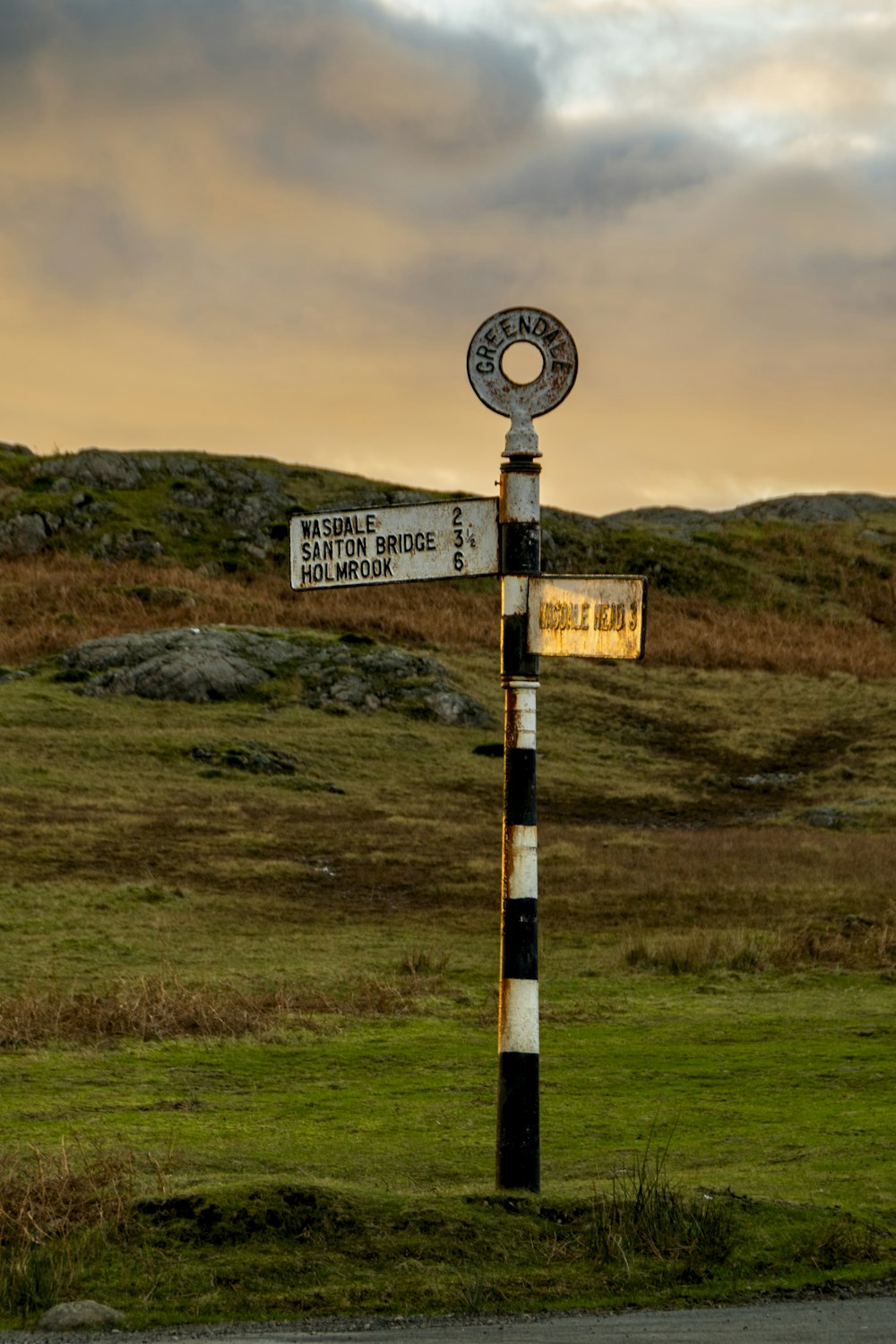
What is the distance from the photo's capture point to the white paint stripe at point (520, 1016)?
9.52 m

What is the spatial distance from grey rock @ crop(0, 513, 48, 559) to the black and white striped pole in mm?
88716

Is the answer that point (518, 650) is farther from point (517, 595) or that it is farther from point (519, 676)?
point (517, 595)

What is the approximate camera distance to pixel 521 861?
952cm

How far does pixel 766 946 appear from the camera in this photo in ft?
86.3

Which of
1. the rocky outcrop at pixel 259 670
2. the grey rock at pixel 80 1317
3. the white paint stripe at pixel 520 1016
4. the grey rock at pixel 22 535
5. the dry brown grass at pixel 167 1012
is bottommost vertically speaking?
the dry brown grass at pixel 167 1012

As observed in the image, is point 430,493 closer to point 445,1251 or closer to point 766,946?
point 766,946

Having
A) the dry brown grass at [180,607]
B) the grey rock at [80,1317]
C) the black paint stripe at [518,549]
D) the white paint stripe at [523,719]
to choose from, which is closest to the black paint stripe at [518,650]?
the white paint stripe at [523,719]

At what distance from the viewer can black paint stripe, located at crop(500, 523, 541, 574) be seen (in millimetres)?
9688

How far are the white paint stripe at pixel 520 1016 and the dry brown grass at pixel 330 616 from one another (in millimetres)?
60244

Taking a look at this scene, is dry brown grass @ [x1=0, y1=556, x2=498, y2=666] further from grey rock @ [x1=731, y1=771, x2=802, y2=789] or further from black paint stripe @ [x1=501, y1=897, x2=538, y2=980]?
black paint stripe @ [x1=501, y1=897, x2=538, y2=980]

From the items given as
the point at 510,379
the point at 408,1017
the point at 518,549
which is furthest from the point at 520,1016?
the point at 408,1017

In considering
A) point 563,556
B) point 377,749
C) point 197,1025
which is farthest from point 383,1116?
point 563,556

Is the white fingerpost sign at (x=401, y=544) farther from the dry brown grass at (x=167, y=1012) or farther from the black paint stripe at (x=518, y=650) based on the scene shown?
the dry brown grass at (x=167, y=1012)

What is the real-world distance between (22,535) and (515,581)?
298 ft
